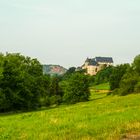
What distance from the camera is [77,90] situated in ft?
367

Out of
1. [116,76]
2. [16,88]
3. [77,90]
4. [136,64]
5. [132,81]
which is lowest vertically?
[77,90]

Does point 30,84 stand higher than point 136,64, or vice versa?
point 136,64

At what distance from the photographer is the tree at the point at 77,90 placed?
110625 millimetres

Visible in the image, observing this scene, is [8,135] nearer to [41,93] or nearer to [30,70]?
[41,93]

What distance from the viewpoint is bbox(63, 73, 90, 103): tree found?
111 metres

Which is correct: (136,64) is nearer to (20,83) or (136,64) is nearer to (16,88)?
(16,88)

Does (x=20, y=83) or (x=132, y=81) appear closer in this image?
(x=20, y=83)

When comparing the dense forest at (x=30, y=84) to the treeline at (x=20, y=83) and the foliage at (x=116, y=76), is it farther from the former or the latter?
the foliage at (x=116, y=76)

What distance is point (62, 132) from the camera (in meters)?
18.4

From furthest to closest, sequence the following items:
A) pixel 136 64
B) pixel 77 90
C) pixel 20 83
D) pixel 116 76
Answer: pixel 116 76, pixel 77 90, pixel 136 64, pixel 20 83

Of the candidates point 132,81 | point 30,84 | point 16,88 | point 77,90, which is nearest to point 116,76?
point 77,90

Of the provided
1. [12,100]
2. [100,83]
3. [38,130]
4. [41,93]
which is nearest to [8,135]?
[38,130]

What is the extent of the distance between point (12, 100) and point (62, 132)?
2177 inches

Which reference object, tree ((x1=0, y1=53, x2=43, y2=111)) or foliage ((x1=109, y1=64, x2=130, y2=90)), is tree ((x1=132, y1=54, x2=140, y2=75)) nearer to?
foliage ((x1=109, y1=64, x2=130, y2=90))
